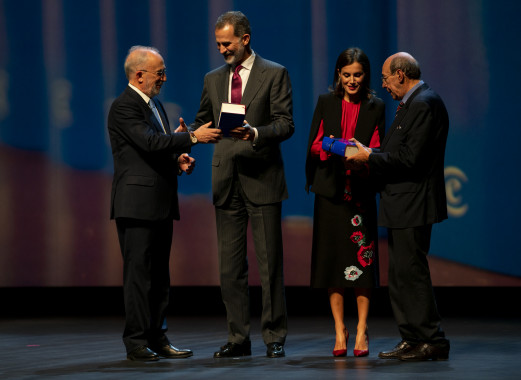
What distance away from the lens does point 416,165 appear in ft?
10.9

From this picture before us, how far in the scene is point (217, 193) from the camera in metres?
3.57

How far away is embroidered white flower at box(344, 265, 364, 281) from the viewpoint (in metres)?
3.54

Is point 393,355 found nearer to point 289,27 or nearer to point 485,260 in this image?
point 485,260

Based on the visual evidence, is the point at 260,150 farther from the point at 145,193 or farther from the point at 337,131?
the point at 145,193

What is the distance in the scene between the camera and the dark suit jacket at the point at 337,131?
357cm

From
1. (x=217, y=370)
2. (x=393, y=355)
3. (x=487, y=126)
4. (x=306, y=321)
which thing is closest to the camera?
(x=217, y=370)

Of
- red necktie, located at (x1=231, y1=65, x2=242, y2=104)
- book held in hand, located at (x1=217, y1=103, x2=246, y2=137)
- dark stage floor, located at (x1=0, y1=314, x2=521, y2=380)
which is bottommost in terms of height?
dark stage floor, located at (x1=0, y1=314, x2=521, y2=380)

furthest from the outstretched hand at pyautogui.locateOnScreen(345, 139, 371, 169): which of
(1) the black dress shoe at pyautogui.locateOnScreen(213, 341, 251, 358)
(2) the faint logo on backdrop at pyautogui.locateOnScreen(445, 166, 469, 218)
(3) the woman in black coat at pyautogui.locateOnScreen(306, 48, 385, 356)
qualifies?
(2) the faint logo on backdrop at pyautogui.locateOnScreen(445, 166, 469, 218)

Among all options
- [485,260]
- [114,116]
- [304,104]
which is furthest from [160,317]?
[485,260]

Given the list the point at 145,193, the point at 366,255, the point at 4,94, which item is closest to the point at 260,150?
the point at 145,193

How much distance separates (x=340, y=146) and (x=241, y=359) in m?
1.04

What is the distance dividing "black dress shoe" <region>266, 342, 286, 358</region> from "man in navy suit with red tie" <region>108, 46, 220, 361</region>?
1.27 ft

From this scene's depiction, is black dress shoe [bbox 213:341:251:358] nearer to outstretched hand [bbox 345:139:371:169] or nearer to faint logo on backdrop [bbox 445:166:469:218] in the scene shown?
outstretched hand [bbox 345:139:371:169]

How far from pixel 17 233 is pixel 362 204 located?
2.83 m
